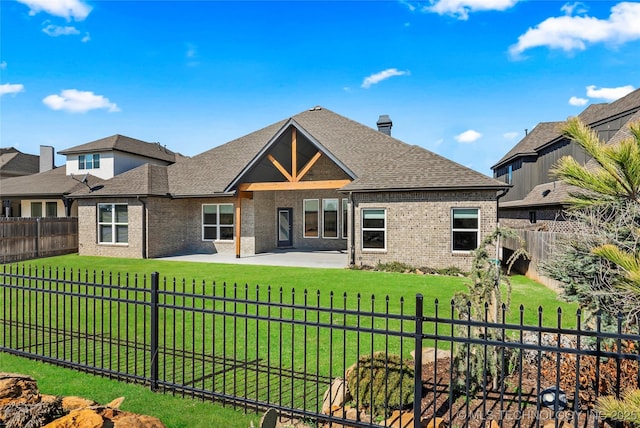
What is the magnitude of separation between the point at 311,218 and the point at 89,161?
1841 cm

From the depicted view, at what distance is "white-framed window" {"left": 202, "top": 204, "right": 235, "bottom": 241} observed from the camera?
21.8 metres

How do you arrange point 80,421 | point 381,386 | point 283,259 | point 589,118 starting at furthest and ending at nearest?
point 589,118, point 283,259, point 381,386, point 80,421

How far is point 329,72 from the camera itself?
70.7 ft

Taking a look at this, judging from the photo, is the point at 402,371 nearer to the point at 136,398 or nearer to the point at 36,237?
the point at 136,398

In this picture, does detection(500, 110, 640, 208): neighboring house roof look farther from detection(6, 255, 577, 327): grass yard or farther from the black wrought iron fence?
the black wrought iron fence

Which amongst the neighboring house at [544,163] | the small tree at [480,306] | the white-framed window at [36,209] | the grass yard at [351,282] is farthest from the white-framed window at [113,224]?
the neighboring house at [544,163]

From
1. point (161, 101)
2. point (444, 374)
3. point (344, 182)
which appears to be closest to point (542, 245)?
point (344, 182)

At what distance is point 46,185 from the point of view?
84.3 ft

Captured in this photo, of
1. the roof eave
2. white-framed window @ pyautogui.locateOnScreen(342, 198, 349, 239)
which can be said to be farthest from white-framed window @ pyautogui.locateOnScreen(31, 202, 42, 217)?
the roof eave

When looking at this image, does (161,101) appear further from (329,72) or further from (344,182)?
(344,182)

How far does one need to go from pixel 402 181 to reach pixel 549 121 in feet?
74.5

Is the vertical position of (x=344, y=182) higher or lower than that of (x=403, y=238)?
higher

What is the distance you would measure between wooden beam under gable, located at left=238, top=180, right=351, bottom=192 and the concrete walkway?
3573 mm

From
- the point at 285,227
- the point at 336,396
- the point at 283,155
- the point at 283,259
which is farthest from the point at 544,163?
the point at 336,396
